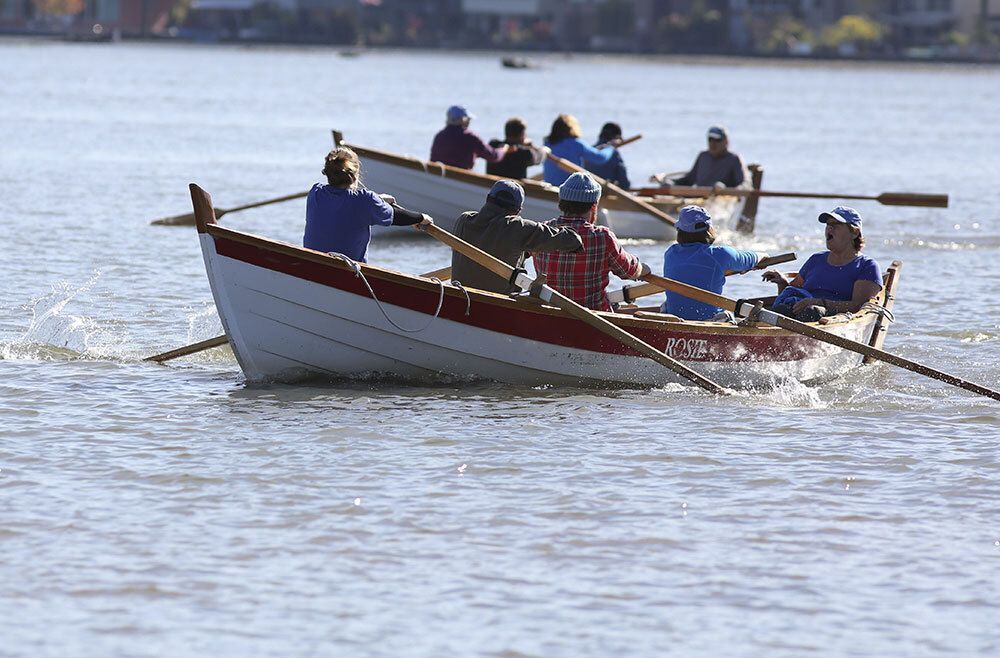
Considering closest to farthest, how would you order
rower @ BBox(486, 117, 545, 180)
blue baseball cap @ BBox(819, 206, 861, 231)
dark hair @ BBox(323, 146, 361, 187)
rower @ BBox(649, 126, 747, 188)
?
1. dark hair @ BBox(323, 146, 361, 187)
2. blue baseball cap @ BBox(819, 206, 861, 231)
3. rower @ BBox(486, 117, 545, 180)
4. rower @ BBox(649, 126, 747, 188)

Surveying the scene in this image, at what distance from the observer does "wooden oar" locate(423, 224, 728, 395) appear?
11.5m

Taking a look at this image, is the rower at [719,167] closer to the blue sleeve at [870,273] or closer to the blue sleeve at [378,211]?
the blue sleeve at [870,273]

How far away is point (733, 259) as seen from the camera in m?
12.5

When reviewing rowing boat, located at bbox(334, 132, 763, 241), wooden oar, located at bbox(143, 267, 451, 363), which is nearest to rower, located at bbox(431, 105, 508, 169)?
rowing boat, located at bbox(334, 132, 763, 241)

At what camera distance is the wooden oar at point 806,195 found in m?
19.3

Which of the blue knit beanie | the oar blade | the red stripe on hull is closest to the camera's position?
the red stripe on hull

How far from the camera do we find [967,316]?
1761 centimetres

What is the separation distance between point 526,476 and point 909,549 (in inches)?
92.3

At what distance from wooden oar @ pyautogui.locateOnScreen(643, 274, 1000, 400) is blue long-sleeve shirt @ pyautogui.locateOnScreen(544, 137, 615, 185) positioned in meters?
8.86

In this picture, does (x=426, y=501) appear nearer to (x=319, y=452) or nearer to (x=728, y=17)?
(x=319, y=452)

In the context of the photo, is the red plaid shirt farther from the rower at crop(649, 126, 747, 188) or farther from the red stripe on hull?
the rower at crop(649, 126, 747, 188)

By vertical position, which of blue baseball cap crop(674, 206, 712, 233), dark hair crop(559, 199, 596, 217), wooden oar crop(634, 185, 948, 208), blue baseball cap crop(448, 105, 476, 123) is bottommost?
wooden oar crop(634, 185, 948, 208)

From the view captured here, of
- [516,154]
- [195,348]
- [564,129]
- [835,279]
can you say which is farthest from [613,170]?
[195,348]

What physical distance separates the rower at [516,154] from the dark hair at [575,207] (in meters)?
8.69
